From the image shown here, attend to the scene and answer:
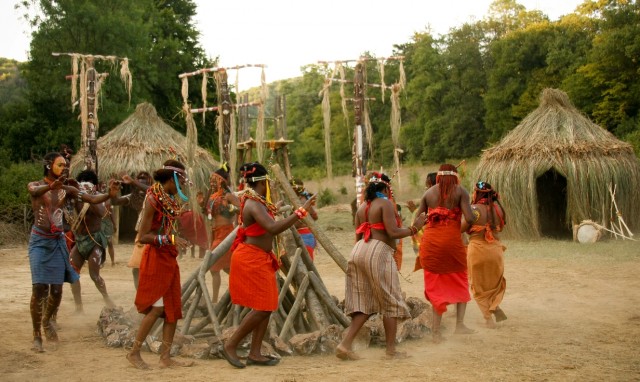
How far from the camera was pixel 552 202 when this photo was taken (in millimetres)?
20438

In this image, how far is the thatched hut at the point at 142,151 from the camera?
18.4 metres

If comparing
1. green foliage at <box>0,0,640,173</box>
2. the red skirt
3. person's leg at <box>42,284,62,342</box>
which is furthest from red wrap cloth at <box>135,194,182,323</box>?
green foliage at <box>0,0,640,173</box>

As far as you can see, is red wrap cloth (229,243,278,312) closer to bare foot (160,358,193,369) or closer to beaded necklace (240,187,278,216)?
beaded necklace (240,187,278,216)

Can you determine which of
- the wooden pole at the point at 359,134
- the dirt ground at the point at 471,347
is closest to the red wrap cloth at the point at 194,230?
the dirt ground at the point at 471,347

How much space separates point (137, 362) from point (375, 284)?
210 centimetres

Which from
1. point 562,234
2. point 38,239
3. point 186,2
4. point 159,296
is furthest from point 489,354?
point 186,2

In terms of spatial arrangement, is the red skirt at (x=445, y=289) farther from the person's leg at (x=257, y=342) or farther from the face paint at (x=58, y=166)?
the face paint at (x=58, y=166)

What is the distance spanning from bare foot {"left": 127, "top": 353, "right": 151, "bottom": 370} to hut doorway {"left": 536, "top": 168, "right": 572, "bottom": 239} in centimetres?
1631

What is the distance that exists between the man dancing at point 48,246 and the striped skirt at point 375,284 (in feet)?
7.80

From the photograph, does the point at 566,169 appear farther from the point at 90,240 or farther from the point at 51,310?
the point at 51,310

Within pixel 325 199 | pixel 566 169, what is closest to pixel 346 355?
Result: pixel 566 169

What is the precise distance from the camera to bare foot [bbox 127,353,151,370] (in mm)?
5738

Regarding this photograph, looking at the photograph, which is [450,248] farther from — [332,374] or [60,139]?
[60,139]

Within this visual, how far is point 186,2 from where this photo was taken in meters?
39.2
